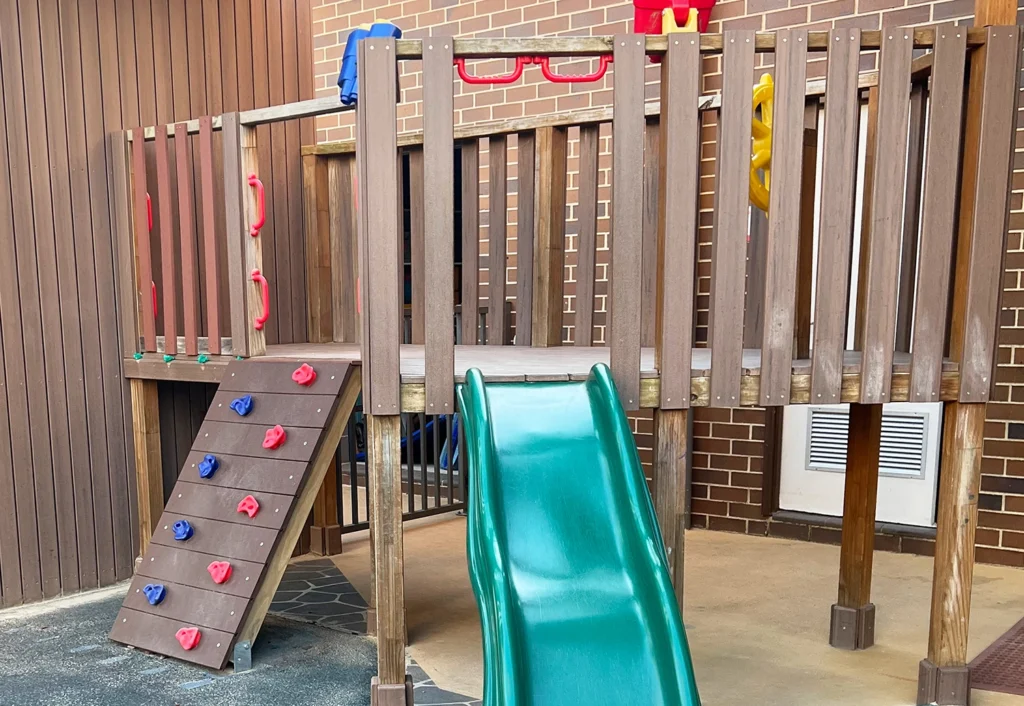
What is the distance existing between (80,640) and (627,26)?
4.98m

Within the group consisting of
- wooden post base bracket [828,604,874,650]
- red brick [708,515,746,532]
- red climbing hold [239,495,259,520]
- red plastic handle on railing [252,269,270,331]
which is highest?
red plastic handle on railing [252,269,270,331]

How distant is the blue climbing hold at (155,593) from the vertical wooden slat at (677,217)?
2.31 metres

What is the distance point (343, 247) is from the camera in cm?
550

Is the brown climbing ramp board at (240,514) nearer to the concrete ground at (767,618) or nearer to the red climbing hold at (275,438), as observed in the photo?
the red climbing hold at (275,438)

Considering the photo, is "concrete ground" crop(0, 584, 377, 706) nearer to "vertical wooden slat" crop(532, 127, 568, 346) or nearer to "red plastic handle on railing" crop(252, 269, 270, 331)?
"red plastic handle on railing" crop(252, 269, 270, 331)

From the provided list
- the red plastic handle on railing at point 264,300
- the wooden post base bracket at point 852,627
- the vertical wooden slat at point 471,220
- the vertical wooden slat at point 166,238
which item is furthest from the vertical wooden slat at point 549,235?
the wooden post base bracket at point 852,627

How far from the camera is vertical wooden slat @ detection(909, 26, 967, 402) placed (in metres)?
3.03

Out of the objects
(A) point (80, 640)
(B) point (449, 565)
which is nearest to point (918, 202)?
(B) point (449, 565)

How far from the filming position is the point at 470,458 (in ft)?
9.36

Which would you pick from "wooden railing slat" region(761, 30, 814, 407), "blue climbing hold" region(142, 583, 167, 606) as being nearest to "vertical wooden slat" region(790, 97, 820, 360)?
"wooden railing slat" region(761, 30, 814, 407)

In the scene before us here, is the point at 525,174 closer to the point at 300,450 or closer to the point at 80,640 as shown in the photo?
the point at 300,450

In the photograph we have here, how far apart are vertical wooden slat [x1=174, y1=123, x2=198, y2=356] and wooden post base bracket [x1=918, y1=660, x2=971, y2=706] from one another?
350 cm

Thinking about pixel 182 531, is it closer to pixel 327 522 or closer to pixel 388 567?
pixel 388 567

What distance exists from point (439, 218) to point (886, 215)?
A: 1593 millimetres
